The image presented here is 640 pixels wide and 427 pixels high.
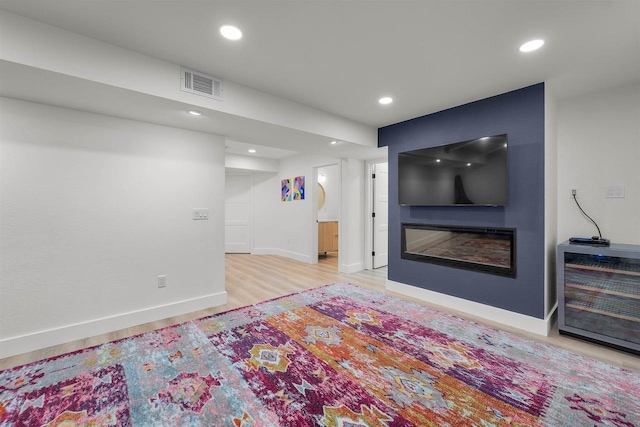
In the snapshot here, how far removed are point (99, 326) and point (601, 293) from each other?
4665mm

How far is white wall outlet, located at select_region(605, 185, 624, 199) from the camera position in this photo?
267 cm

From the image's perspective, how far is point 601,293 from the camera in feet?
7.79

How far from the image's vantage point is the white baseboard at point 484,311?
261 cm

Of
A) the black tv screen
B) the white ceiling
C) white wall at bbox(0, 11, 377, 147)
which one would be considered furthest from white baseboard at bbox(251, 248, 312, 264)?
the white ceiling

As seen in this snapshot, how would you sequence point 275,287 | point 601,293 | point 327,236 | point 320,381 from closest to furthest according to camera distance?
1. point 320,381
2. point 601,293
3. point 275,287
4. point 327,236

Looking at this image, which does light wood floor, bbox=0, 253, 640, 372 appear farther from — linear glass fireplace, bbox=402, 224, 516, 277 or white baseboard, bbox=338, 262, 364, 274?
linear glass fireplace, bbox=402, 224, 516, 277

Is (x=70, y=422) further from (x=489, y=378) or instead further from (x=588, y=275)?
(x=588, y=275)

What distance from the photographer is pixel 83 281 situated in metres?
2.55

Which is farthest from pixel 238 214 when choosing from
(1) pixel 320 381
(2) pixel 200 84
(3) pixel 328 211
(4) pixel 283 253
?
(1) pixel 320 381

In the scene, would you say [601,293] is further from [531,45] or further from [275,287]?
[275,287]

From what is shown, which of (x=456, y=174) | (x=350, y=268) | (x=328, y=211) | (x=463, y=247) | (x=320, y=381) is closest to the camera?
(x=320, y=381)

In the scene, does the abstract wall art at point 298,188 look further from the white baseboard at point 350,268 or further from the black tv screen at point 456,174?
the black tv screen at point 456,174

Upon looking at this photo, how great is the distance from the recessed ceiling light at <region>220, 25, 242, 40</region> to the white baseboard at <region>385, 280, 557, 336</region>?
3406 millimetres

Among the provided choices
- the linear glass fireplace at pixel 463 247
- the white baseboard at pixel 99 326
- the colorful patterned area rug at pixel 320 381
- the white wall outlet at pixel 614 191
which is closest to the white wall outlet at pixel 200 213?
the white baseboard at pixel 99 326
